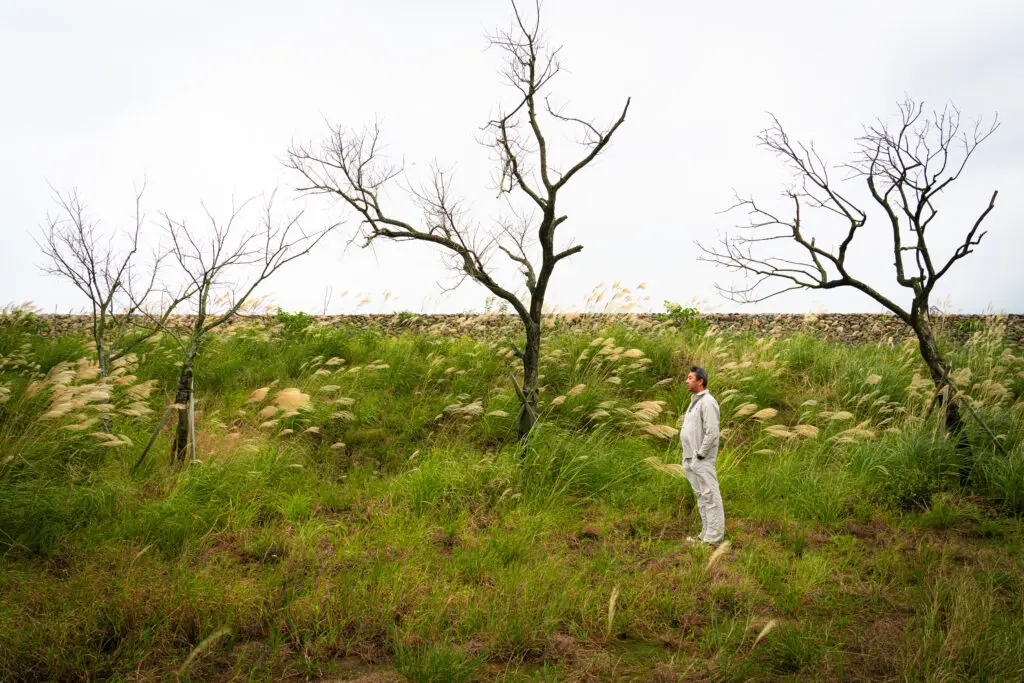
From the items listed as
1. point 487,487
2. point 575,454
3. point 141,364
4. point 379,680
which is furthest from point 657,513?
point 141,364

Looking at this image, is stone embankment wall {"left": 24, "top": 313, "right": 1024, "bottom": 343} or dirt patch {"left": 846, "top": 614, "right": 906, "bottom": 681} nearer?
dirt patch {"left": 846, "top": 614, "right": 906, "bottom": 681}

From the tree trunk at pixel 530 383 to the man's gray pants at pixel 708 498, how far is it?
7.44 ft

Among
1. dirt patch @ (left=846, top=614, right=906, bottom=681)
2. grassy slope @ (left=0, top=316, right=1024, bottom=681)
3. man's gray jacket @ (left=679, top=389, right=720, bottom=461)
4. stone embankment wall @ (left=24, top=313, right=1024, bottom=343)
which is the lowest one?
dirt patch @ (left=846, top=614, right=906, bottom=681)

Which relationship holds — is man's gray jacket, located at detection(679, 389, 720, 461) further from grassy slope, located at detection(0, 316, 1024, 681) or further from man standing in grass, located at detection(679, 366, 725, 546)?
grassy slope, located at detection(0, 316, 1024, 681)

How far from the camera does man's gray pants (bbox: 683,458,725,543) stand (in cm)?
643

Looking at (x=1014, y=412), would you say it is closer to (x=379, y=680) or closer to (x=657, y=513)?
(x=657, y=513)

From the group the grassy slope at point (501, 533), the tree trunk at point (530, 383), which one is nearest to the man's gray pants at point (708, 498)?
the grassy slope at point (501, 533)

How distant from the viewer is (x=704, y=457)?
6.50 metres

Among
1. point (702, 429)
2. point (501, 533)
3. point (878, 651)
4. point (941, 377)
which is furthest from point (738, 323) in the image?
point (878, 651)

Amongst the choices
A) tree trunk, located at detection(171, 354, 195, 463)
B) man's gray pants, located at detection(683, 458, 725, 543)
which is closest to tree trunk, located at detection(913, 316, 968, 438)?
man's gray pants, located at detection(683, 458, 725, 543)

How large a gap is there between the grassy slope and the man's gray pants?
13.9 inches

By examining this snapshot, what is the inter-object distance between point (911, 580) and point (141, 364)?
11.2 m

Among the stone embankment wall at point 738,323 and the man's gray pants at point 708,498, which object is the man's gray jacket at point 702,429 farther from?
the stone embankment wall at point 738,323

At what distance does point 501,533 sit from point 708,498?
1.95 m
